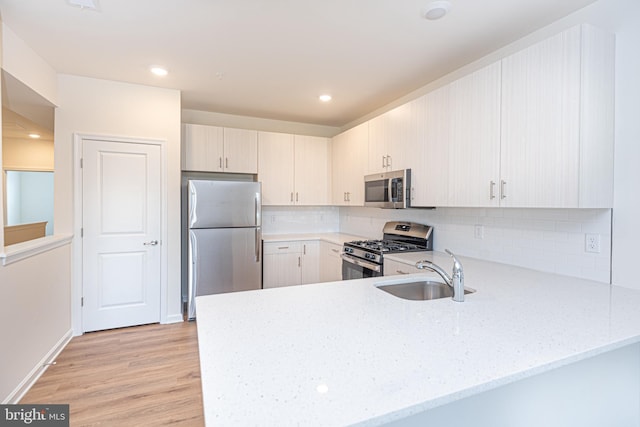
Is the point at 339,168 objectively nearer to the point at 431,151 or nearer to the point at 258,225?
the point at 258,225

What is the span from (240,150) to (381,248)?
2233 mm

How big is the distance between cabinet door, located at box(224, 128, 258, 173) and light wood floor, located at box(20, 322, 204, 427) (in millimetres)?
2029

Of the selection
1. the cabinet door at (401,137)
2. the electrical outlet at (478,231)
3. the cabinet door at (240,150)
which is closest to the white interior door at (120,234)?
the cabinet door at (240,150)

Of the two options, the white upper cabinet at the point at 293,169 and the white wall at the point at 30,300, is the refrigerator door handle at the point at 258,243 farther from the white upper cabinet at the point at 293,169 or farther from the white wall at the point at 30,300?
the white wall at the point at 30,300

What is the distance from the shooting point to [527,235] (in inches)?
87.4

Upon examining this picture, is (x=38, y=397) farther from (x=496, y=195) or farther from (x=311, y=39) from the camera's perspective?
(x=496, y=195)

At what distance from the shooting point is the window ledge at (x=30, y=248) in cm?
200

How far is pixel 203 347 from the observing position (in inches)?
39.0

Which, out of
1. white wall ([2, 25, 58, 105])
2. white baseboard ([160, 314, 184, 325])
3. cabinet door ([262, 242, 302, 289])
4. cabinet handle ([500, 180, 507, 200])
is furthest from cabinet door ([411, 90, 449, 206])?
white wall ([2, 25, 58, 105])

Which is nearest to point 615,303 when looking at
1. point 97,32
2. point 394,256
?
point 394,256

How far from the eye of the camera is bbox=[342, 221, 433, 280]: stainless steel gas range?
2908mm

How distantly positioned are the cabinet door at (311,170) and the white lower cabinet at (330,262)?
72 cm

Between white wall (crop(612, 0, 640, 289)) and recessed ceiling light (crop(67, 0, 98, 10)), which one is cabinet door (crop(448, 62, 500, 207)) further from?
recessed ceiling light (crop(67, 0, 98, 10))

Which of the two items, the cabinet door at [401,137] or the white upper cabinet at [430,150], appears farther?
the cabinet door at [401,137]
